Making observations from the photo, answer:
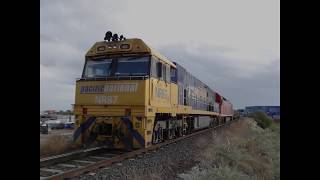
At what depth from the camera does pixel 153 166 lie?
27.0 feet

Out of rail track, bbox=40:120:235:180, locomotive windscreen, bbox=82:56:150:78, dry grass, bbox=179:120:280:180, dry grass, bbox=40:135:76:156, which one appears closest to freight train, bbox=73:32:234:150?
locomotive windscreen, bbox=82:56:150:78

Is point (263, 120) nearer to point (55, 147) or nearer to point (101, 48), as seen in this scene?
point (101, 48)

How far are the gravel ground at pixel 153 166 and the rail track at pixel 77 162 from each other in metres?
0.15

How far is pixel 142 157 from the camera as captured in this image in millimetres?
9539

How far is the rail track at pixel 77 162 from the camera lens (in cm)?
704

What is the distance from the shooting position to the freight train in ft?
33.8

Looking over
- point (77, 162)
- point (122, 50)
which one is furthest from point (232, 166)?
point (122, 50)

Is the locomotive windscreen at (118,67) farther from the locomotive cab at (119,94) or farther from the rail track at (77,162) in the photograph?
the rail track at (77,162)

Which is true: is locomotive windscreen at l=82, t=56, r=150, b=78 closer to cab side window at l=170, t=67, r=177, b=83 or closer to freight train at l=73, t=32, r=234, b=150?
freight train at l=73, t=32, r=234, b=150

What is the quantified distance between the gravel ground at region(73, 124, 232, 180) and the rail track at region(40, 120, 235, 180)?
0.50ft

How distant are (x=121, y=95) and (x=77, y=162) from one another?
8.24 feet

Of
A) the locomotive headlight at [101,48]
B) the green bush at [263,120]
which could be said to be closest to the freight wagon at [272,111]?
the green bush at [263,120]
